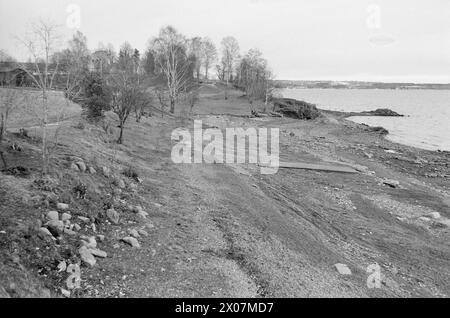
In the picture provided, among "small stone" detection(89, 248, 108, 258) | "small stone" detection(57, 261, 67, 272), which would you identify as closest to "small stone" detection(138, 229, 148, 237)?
"small stone" detection(89, 248, 108, 258)

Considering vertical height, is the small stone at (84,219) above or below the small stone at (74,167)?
below

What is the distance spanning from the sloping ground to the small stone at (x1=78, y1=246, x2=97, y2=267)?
15 cm

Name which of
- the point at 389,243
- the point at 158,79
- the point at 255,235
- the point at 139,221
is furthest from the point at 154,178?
the point at 158,79

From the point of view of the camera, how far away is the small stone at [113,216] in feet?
42.5

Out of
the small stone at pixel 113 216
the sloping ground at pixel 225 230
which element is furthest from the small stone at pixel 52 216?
the small stone at pixel 113 216

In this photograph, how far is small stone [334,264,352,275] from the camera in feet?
39.2

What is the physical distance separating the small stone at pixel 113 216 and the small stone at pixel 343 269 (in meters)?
7.21

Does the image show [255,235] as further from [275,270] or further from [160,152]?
[160,152]

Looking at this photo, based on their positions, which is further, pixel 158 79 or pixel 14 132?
pixel 158 79

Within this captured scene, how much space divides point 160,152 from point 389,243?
1584 centimetres

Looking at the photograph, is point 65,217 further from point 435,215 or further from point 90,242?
point 435,215

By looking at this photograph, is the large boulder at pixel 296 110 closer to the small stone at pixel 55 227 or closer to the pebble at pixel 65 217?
the pebble at pixel 65 217

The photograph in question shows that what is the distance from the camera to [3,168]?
13.6 meters

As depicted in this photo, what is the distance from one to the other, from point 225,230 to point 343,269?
4173mm
